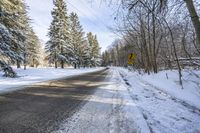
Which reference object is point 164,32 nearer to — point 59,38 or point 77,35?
point 59,38

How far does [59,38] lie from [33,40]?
6760 mm

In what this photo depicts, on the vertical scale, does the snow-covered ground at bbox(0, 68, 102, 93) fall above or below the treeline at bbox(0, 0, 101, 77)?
below

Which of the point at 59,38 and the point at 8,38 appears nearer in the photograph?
the point at 8,38

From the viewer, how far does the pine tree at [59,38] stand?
4259cm

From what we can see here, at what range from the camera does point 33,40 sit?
45.2 meters

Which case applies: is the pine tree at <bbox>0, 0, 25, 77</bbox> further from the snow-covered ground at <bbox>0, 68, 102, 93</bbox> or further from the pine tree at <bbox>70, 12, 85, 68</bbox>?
the pine tree at <bbox>70, 12, 85, 68</bbox>

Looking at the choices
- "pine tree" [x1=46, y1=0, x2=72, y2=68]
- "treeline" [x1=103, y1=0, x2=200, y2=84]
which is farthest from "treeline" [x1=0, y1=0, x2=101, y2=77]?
"treeline" [x1=103, y1=0, x2=200, y2=84]

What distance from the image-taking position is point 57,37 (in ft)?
141

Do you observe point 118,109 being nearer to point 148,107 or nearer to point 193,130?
point 148,107

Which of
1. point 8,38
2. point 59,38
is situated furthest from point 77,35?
point 8,38

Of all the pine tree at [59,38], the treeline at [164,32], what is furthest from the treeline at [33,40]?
the treeline at [164,32]

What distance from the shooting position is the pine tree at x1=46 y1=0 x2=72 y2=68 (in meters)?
42.6

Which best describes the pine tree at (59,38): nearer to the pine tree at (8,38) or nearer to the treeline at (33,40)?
the treeline at (33,40)

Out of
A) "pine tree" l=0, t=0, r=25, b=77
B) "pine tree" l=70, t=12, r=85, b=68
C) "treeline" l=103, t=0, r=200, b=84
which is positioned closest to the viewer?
"treeline" l=103, t=0, r=200, b=84
